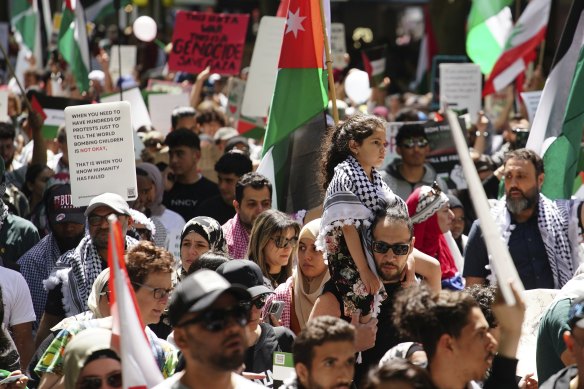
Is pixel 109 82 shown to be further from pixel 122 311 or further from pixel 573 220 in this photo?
pixel 122 311

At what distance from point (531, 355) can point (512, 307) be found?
2.02 metres

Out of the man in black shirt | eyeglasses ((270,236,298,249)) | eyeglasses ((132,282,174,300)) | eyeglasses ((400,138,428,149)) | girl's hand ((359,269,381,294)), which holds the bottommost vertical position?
the man in black shirt

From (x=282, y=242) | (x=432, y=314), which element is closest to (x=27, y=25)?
(x=282, y=242)

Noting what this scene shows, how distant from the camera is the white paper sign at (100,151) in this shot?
736cm

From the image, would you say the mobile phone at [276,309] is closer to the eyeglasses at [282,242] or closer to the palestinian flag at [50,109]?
the eyeglasses at [282,242]

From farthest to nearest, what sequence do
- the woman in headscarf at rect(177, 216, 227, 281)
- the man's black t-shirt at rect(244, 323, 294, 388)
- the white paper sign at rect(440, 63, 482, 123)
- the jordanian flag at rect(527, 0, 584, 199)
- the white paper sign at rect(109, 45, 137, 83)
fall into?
the white paper sign at rect(109, 45, 137, 83) → the white paper sign at rect(440, 63, 482, 123) → the jordanian flag at rect(527, 0, 584, 199) → the woman in headscarf at rect(177, 216, 227, 281) → the man's black t-shirt at rect(244, 323, 294, 388)

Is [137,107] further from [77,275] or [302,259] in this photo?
[302,259]

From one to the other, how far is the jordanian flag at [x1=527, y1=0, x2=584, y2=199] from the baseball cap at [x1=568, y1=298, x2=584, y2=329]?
3667 millimetres

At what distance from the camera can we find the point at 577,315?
478 centimetres

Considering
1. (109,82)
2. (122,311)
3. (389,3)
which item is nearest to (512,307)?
(122,311)

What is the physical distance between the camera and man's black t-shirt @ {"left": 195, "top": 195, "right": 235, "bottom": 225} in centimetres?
869

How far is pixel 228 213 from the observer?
8727mm

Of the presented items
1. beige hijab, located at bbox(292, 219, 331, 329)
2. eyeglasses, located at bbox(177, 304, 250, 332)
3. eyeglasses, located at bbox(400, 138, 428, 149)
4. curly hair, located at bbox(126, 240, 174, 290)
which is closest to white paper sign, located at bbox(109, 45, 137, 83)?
eyeglasses, located at bbox(400, 138, 428, 149)

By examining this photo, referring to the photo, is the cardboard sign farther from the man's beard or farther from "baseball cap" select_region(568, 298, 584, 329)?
"baseball cap" select_region(568, 298, 584, 329)
